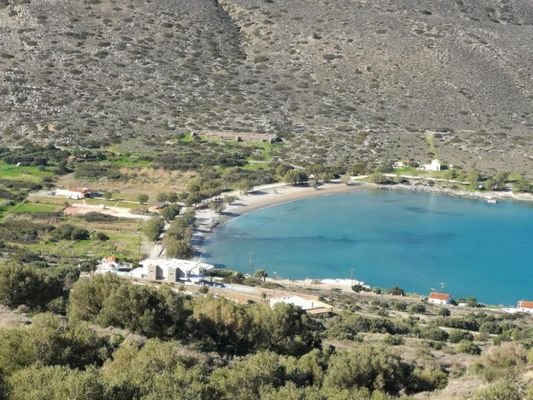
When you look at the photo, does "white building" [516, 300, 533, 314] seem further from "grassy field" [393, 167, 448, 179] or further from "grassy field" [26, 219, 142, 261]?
"grassy field" [393, 167, 448, 179]

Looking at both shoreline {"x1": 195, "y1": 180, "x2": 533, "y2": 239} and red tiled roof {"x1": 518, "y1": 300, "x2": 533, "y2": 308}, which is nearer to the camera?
red tiled roof {"x1": 518, "y1": 300, "x2": 533, "y2": 308}

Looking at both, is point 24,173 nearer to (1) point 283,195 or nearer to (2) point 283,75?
(1) point 283,195

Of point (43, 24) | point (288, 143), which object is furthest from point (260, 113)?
point (43, 24)

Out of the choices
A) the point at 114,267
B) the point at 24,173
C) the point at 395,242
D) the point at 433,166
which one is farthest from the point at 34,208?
the point at 433,166

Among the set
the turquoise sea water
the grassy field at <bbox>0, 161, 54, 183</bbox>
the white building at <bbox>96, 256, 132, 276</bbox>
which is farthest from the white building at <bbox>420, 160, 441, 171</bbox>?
the white building at <bbox>96, 256, 132, 276</bbox>

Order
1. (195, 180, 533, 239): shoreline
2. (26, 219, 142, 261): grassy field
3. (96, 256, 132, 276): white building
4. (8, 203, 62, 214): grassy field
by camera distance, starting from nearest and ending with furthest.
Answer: (96, 256, 132, 276): white building < (26, 219, 142, 261): grassy field < (8, 203, 62, 214): grassy field < (195, 180, 533, 239): shoreline

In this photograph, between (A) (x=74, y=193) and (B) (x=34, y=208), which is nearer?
(B) (x=34, y=208)

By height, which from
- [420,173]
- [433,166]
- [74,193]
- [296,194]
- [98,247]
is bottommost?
[98,247]
